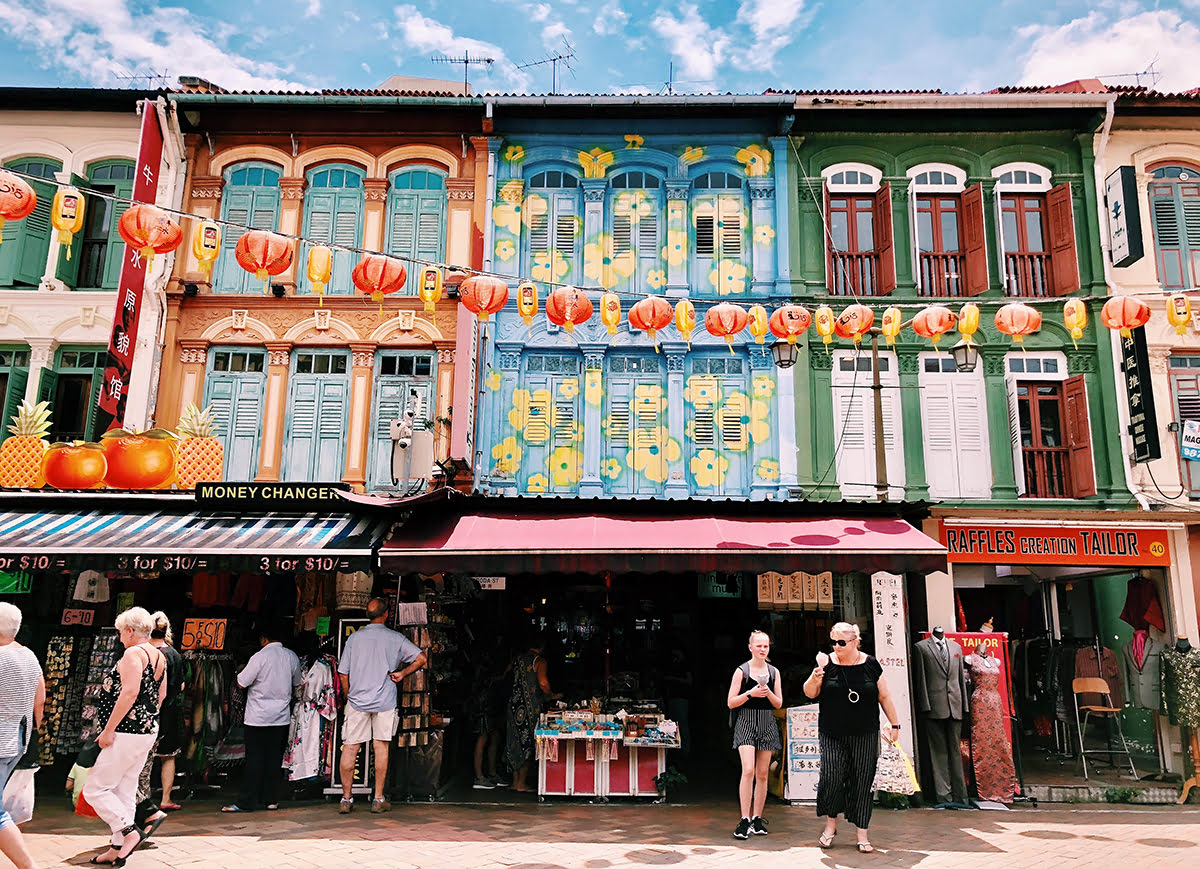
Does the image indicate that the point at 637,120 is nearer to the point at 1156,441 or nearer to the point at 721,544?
the point at 721,544

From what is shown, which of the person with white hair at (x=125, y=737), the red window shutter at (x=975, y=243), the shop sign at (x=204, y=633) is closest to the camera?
the person with white hair at (x=125, y=737)

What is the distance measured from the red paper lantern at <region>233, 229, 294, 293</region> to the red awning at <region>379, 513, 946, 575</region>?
3182 mm

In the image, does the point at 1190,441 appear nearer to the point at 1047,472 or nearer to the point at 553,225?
the point at 1047,472

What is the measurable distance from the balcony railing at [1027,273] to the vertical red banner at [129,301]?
39.8ft

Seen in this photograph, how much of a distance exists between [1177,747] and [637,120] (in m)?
11.2

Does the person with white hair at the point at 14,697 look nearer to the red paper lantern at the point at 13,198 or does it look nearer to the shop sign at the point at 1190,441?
the red paper lantern at the point at 13,198

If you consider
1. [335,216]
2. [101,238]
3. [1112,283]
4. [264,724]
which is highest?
[335,216]

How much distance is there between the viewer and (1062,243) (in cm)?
1288

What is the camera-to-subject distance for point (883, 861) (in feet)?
22.2

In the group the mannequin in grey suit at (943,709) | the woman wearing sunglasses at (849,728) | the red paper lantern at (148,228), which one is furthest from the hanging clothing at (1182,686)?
the red paper lantern at (148,228)

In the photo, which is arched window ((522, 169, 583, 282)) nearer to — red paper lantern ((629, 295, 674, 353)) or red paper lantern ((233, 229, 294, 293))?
red paper lantern ((629, 295, 674, 353))

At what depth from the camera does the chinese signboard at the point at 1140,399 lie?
1170 cm

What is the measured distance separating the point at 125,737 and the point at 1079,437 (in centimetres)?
1183

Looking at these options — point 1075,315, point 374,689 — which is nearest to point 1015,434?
point 1075,315
